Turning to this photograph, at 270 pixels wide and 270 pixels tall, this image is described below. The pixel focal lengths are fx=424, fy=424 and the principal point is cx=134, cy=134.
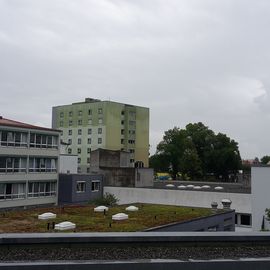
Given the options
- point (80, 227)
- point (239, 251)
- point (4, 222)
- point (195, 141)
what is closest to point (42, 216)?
point (4, 222)

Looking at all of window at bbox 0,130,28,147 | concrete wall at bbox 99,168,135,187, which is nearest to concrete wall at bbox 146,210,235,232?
concrete wall at bbox 99,168,135,187

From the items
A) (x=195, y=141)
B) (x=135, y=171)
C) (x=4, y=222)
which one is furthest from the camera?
(x=195, y=141)

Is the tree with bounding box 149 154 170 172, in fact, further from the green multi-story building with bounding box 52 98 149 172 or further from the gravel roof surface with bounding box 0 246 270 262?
the gravel roof surface with bounding box 0 246 270 262

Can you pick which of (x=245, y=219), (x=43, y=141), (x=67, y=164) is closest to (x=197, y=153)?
(x=67, y=164)

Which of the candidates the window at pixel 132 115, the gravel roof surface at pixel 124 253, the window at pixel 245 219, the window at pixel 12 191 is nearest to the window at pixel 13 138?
the window at pixel 12 191

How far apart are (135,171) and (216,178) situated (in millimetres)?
35630

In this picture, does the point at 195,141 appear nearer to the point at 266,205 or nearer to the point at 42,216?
the point at 266,205

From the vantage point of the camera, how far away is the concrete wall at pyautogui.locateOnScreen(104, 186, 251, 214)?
39.9 m

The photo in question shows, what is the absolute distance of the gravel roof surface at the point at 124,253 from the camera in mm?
7586

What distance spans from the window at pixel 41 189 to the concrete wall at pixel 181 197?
7.01 m

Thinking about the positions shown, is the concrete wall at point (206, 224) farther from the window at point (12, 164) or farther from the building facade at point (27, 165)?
the window at point (12, 164)

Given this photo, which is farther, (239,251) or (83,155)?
(83,155)

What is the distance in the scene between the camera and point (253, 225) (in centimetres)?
3647

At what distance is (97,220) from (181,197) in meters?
20.5
